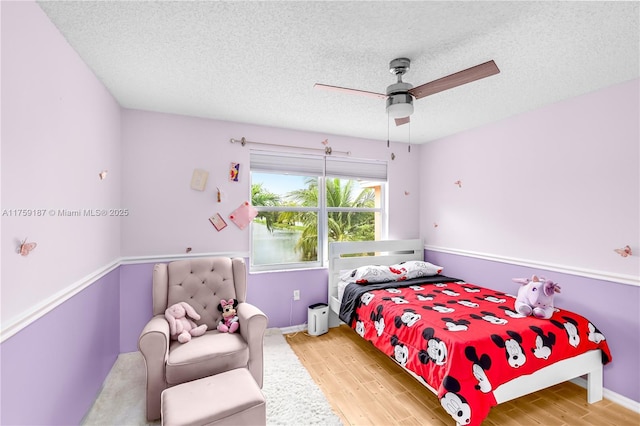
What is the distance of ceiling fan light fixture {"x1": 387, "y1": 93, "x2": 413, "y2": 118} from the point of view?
6.82 ft

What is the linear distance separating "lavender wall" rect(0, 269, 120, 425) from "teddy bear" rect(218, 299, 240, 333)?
3.03 feet

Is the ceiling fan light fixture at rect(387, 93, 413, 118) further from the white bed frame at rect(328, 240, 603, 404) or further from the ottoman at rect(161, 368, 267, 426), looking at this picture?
the ottoman at rect(161, 368, 267, 426)

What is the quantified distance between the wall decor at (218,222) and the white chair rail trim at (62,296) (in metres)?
0.46

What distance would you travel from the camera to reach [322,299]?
388 centimetres

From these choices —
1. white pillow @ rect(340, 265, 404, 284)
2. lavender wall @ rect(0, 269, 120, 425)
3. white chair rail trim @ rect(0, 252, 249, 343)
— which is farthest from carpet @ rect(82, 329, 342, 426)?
white pillow @ rect(340, 265, 404, 284)

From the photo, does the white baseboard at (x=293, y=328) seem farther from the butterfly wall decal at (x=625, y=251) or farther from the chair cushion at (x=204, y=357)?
the butterfly wall decal at (x=625, y=251)

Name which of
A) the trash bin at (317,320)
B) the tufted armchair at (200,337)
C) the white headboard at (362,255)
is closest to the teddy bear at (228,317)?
the tufted armchair at (200,337)

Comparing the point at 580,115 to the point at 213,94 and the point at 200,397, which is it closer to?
the point at 213,94

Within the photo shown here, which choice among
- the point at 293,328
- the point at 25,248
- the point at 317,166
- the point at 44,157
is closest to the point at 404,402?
the point at 293,328

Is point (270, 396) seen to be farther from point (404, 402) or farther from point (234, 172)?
point (234, 172)

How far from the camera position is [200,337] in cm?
245

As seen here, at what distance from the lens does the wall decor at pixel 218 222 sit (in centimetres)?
338

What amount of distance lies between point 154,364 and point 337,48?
2.44 metres

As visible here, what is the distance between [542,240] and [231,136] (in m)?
3.43
